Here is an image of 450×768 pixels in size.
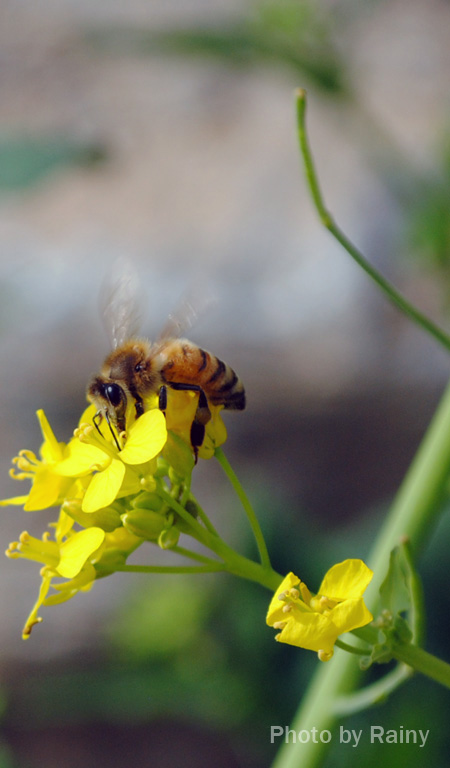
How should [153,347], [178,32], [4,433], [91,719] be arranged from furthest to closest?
[4,433], [91,719], [178,32], [153,347]

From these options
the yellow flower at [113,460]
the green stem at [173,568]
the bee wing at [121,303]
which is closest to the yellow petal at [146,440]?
the yellow flower at [113,460]

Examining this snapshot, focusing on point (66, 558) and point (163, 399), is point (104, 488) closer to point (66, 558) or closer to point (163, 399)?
point (66, 558)

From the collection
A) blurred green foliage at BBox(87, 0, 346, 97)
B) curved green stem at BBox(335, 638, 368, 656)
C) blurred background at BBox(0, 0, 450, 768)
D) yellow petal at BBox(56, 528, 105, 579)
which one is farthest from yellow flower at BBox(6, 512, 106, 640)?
blurred green foliage at BBox(87, 0, 346, 97)

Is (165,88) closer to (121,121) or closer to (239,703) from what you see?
(121,121)

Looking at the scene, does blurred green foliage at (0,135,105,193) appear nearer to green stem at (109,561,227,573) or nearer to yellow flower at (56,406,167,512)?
yellow flower at (56,406,167,512)

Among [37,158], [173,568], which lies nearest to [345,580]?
[173,568]

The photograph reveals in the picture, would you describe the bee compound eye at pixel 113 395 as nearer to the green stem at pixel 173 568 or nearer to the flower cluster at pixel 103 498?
the flower cluster at pixel 103 498

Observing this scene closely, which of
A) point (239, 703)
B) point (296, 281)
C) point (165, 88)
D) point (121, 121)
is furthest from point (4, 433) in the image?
point (165, 88)
